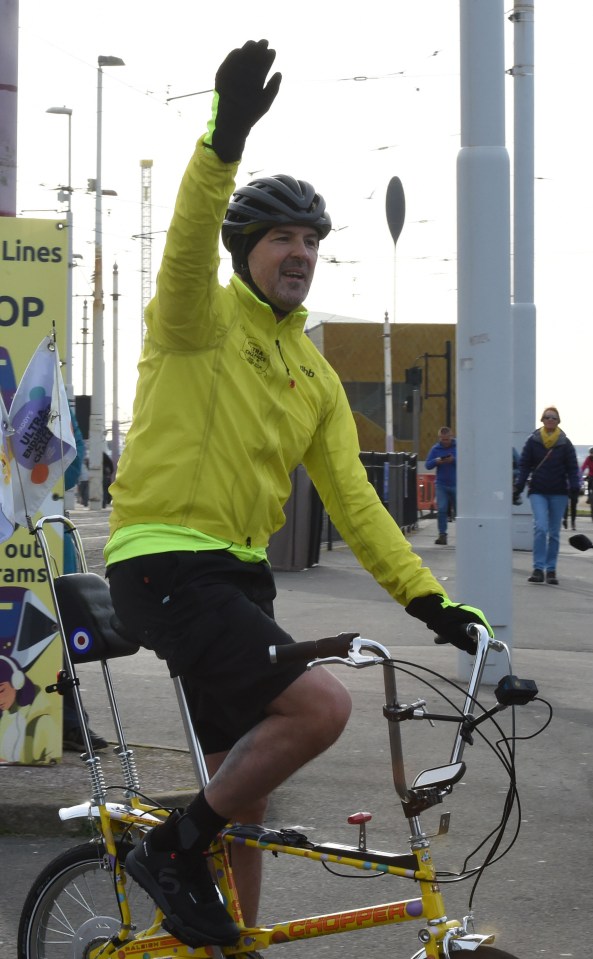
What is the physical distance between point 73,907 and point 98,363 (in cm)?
4123

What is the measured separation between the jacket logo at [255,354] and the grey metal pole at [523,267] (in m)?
17.3

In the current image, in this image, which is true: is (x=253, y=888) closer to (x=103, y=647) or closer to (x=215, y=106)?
(x=103, y=647)

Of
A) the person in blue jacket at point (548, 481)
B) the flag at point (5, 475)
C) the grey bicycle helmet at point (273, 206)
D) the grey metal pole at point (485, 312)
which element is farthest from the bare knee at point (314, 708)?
the person in blue jacket at point (548, 481)

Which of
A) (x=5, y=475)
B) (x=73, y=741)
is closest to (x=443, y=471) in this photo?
(x=73, y=741)

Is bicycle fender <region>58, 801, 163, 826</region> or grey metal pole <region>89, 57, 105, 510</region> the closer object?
bicycle fender <region>58, 801, 163, 826</region>

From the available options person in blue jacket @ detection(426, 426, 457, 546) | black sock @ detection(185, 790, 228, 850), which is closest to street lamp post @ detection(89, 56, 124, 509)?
person in blue jacket @ detection(426, 426, 457, 546)

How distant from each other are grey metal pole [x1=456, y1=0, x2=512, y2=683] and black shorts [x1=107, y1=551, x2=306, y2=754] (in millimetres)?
5744

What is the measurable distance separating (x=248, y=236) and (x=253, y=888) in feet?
4.98

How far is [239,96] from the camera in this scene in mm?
2746

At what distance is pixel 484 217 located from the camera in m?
8.77

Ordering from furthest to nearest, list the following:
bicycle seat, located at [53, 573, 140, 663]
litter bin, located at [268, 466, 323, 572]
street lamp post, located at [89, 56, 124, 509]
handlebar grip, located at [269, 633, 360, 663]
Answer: street lamp post, located at [89, 56, 124, 509] < litter bin, located at [268, 466, 323, 572] < bicycle seat, located at [53, 573, 140, 663] < handlebar grip, located at [269, 633, 360, 663]

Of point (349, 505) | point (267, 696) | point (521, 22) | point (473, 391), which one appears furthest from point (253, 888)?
point (521, 22)

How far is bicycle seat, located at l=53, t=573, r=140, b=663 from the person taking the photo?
346 centimetres

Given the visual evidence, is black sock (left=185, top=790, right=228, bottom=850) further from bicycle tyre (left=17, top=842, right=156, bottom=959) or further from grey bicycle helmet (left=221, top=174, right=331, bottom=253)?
grey bicycle helmet (left=221, top=174, right=331, bottom=253)
